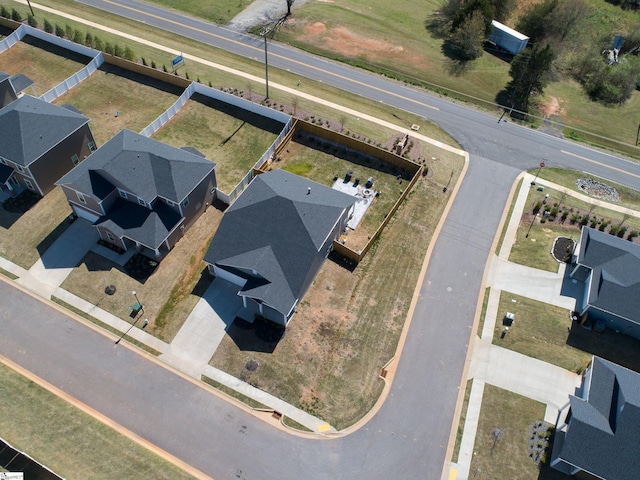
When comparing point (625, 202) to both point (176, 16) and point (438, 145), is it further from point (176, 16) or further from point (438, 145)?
point (176, 16)

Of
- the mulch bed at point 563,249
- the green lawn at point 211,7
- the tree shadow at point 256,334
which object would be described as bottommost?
the tree shadow at point 256,334

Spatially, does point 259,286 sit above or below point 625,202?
below

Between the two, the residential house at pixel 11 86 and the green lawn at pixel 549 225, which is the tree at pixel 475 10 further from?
the residential house at pixel 11 86

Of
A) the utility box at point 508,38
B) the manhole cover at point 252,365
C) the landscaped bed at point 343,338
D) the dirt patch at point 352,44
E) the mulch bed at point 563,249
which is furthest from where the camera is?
the utility box at point 508,38

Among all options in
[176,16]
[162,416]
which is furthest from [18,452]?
[176,16]

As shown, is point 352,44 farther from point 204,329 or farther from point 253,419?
point 253,419

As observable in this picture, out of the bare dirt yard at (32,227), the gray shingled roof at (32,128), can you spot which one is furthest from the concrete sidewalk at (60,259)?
the gray shingled roof at (32,128)

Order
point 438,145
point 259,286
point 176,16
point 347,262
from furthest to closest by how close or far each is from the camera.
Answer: point 176,16 → point 438,145 → point 347,262 → point 259,286
